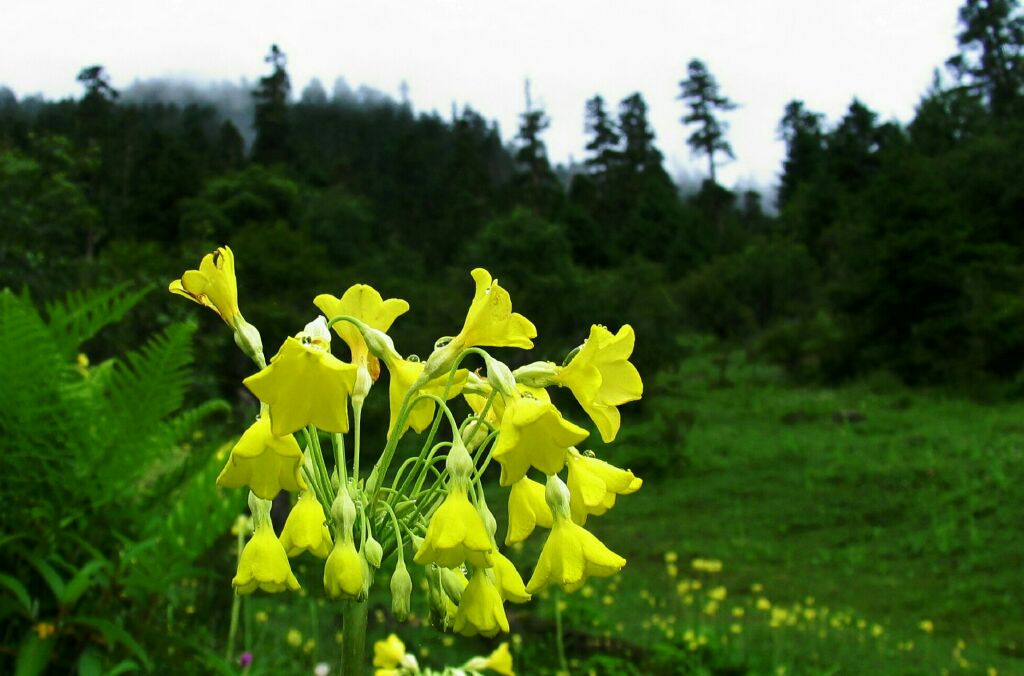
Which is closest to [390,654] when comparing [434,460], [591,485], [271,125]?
[434,460]

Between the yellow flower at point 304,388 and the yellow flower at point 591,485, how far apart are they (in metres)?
0.27

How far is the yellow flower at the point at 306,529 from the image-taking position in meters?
0.93

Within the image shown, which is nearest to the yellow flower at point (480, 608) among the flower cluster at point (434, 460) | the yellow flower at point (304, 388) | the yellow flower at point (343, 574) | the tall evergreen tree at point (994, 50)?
the flower cluster at point (434, 460)

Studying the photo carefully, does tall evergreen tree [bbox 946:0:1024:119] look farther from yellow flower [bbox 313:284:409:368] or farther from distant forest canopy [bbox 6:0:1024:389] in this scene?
yellow flower [bbox 313:284:409:368]

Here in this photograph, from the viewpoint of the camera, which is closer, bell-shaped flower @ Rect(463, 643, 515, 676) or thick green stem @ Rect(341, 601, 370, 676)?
thick green stem @ Rect(341, 601, 370, 676)

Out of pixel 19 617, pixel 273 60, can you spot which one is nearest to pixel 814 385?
pixel 19 617

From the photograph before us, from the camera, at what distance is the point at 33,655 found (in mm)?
2643

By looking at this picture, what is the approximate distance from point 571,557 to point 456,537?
0.52 ft

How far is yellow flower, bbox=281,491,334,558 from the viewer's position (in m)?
0.93

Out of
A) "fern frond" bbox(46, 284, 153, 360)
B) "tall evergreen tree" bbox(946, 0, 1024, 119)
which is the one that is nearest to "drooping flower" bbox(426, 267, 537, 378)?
"fern frond" bbox(46, 284, 153, 360)

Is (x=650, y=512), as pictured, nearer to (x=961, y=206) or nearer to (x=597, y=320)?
(x=597, y=320)

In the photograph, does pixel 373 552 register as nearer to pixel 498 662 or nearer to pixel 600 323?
pixel 498 662

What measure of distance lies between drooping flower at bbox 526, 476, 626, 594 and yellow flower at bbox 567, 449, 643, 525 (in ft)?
0.04

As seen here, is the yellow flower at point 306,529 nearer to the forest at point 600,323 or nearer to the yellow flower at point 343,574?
the yellow flower at point 343,574
